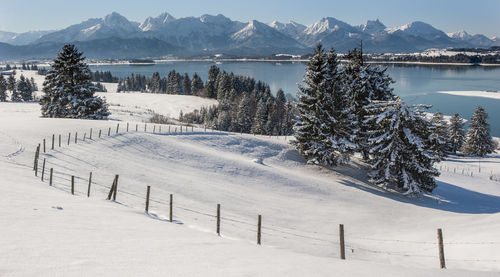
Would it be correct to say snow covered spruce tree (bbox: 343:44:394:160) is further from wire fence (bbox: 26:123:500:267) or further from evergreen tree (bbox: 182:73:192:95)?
evergreen tree (bbox: 182:73:192:95)

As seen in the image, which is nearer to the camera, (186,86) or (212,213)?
(212,213)

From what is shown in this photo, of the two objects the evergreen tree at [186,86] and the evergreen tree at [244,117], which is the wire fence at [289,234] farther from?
the evergreen tree at [186,86]

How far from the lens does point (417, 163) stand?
3038cm

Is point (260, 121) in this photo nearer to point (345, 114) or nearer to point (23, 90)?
point (345, 114)

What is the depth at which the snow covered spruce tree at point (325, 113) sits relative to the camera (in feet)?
117

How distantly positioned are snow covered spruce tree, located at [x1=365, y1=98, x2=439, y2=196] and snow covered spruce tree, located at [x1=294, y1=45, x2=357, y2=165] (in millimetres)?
4464

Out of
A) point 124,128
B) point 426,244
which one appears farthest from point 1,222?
point 124,128

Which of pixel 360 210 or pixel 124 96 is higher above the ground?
pixel 124 96

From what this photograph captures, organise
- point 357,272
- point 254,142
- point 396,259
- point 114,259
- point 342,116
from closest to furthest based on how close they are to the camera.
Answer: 1. point 114,259
2. point 357,272
3. point 396,259
4. point 342,116
5. point 254,142

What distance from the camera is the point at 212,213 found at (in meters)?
19.5

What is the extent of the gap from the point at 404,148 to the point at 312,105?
1108 cm

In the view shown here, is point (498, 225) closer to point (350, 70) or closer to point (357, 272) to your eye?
point (357, 272)

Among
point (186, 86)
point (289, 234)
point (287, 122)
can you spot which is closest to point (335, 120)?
point (289, 234)

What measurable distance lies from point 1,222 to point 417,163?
3237cm
